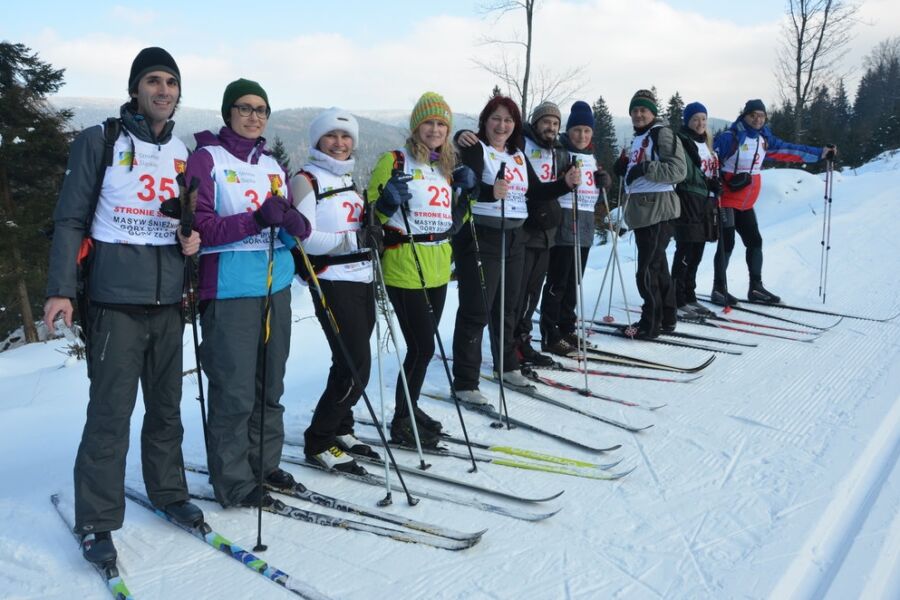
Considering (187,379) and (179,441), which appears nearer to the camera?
(179,441)

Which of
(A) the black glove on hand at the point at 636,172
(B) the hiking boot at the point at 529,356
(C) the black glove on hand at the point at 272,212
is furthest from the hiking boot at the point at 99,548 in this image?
(A) the black glove on hand at the point at 636,172

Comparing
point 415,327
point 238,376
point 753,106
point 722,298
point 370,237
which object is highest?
point 753,106

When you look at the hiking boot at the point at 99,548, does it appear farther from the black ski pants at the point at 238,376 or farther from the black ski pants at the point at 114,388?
the black ski pants at the point at 238,376

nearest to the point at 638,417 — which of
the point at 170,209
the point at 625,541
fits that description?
the point at 625,541

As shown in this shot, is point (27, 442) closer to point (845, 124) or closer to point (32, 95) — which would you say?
point (32, 95)

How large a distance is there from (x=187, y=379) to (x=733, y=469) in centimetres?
625

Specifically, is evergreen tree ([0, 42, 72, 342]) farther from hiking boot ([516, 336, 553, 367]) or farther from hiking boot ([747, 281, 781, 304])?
hiking boot ([747, 281, 781, 304])

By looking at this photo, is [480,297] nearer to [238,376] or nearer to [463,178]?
[463,178]

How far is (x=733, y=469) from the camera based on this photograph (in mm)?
3350

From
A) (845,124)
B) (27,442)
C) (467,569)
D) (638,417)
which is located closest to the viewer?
(467,569)

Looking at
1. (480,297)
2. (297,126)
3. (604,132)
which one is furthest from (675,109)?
(297,126)

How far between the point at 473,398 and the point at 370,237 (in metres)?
1.71

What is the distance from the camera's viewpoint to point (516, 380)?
4.75 metres

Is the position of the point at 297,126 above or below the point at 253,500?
above
